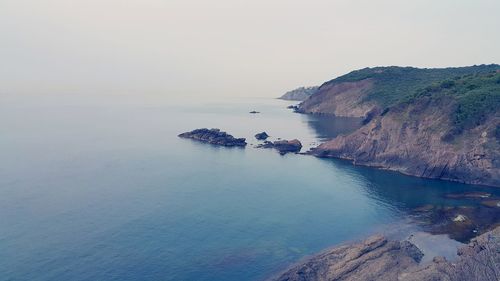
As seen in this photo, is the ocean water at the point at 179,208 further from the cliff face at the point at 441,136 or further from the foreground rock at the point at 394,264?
the foreground rock at the point at 394,264

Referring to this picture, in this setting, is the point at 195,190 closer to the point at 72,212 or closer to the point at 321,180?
the point at 72,212

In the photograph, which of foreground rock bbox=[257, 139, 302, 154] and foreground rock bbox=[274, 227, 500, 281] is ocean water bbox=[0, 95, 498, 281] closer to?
foreground rock bbox=[257, 139, 302, 154]

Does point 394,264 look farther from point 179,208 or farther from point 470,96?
point 470,96

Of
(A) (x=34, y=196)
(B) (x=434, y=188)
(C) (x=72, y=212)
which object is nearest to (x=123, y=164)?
(A) (x=34, y=196)

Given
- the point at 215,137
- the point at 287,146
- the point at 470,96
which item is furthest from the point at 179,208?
the point at 470,96

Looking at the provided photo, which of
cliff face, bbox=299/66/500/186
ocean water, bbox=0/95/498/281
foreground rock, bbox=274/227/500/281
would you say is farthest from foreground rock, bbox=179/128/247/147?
foreground rock, bbox=274/227/500/281
